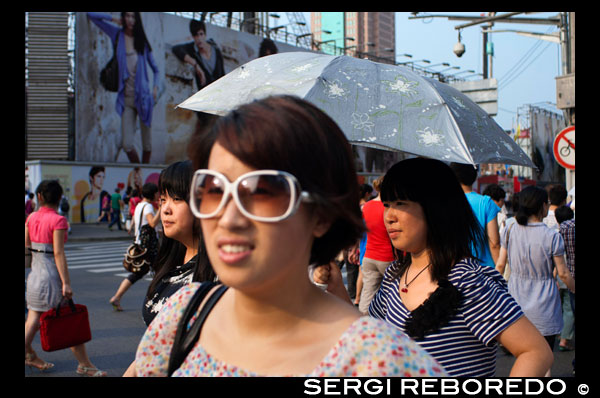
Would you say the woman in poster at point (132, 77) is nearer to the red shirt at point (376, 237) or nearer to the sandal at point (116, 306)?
the sandal at point (116, 306)

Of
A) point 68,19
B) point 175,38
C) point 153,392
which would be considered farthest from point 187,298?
point 175,38

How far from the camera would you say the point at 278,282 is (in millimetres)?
1483

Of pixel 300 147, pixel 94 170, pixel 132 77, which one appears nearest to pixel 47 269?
pixel 300 147

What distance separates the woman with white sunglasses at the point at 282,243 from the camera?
1.41 m

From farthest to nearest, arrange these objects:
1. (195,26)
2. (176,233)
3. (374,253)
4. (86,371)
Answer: (195,26) → (374,253) → (86,371) → (176,233)

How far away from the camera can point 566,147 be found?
1043 cm

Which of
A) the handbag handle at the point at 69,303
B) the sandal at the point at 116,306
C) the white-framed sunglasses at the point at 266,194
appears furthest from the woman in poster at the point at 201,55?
the white-framed sunglasses at the point at 266,194

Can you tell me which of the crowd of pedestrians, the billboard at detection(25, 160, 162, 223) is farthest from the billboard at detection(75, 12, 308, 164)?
the crowd of pedestrians

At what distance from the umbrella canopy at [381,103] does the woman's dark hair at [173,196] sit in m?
0.39

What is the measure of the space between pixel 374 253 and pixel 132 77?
27726 mm

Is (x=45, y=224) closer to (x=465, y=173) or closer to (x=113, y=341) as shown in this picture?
(x=113, y=341)

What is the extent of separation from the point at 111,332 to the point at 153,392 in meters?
6.67

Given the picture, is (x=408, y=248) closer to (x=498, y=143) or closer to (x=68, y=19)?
(x=498, y=143)

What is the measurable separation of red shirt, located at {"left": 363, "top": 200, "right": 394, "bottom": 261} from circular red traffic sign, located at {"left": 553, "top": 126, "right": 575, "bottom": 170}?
454cm
